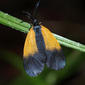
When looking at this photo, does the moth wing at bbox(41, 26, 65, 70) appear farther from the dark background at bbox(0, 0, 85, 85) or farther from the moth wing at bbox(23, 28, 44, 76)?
the dark background at bbox(0, 0, 85, 85)

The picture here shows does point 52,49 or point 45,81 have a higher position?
point 52,49

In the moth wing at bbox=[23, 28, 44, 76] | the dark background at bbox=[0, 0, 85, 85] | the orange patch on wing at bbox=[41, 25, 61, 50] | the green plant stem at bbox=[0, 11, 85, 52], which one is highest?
the green plant stem at bbox=[0, 11, 85, 52]

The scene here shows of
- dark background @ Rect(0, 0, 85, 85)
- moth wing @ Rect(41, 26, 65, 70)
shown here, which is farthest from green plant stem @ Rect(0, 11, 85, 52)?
dark background @ Rect(0, 0, 85, 85)

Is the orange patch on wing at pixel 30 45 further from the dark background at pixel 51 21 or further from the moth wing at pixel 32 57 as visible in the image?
the dark background at pixel 51 21

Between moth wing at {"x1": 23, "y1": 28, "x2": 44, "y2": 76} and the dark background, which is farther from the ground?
moth wing at {"x1": 23, "y1": 28, "x2": 44, "y2": 76}

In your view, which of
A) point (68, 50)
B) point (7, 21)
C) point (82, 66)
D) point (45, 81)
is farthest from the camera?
point (82, 66)

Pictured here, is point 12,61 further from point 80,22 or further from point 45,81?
point 80,22

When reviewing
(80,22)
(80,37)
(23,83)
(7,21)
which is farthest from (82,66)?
(7,21)
